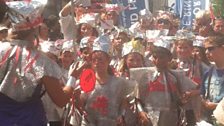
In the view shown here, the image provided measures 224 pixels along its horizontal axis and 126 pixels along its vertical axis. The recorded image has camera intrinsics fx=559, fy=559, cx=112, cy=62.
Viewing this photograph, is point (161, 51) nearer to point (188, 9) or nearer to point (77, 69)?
point (77, 69)

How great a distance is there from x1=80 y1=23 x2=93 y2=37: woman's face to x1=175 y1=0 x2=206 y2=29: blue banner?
2.68 metres

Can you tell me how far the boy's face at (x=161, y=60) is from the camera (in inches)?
222

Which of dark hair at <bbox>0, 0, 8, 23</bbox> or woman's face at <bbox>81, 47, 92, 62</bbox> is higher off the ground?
dark hair at <bbox>0, 0, 8, 23</bbox>

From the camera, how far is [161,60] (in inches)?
222

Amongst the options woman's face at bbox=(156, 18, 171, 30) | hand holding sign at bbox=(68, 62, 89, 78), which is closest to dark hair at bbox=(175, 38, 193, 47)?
hand holding sign at bbox=(68, 62, 89, 78)

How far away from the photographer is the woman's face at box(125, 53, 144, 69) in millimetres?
6146

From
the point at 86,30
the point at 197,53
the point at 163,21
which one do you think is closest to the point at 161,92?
the point at 197,53

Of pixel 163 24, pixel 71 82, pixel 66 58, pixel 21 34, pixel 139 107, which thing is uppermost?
pixel 21 34

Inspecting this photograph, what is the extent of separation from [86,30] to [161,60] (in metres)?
2.10

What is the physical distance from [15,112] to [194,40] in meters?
3.05

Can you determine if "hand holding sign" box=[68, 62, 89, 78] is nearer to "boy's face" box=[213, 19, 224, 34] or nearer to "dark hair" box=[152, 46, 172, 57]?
"dark hair" box=[152, 46, 172, 57]

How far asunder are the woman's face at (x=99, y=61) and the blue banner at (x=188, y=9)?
4.53 metres

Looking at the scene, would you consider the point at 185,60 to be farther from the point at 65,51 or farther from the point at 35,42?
the point at 35,42

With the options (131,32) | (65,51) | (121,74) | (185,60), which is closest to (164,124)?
(121,74)
